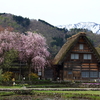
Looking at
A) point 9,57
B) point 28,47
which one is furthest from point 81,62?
point 9,57

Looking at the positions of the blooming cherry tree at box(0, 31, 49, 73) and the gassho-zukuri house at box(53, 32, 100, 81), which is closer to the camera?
the blooming cherry tree at box(0, 31, 49, 73)

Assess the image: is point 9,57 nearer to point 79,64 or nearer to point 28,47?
point 28,47

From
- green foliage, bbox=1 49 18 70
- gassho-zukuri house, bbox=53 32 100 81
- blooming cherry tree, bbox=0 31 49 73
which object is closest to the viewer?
green foliage, bbox=1 49 18 70

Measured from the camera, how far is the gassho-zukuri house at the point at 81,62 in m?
47.3

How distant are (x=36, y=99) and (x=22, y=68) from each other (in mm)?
25821

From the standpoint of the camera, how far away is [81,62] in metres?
48.2

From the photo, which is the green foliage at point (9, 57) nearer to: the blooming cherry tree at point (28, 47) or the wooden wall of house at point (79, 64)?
the blooming cherry tree at point (28, 47)

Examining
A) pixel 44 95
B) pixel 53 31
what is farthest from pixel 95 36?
pixel 44 95

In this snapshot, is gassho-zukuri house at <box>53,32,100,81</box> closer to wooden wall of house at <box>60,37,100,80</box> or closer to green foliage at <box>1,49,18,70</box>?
wooden wall of house at <box>60,37,100,80</box>

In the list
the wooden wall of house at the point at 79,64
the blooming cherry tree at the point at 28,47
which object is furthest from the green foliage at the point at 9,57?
the wooden wall of house at the point at 79,64

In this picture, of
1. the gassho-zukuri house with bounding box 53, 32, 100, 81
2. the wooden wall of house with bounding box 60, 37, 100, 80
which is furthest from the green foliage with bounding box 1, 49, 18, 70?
the wooden wall of house with bounding box 60, 37, 100, 80

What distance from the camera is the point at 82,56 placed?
48.3 meters

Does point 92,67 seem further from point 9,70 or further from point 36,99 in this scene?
point 36,99

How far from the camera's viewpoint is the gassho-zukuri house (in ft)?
155
